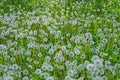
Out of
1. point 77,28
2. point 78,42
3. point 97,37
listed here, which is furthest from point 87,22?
point 78,42

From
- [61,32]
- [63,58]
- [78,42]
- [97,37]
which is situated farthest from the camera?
[61,32]

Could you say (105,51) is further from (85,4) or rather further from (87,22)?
(85,4)

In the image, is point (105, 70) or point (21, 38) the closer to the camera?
point (105, 70)

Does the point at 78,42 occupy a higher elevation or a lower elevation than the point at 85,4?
lower

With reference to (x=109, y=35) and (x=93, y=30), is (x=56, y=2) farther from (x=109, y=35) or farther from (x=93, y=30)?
(x=109, y=35)

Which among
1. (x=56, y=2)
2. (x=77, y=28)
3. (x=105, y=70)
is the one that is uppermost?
(x=56, y=2)

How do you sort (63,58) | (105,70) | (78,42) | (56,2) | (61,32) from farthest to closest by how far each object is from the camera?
(56,2) < (61,32) < (78,42) < (63,58) < (105,70)

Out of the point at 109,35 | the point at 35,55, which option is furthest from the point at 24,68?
the point at 109,35
